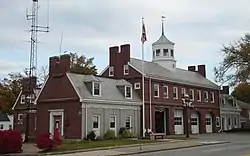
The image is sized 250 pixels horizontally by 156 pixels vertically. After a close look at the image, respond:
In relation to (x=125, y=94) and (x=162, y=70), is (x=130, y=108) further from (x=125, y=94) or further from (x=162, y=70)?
(x=162, y=70)

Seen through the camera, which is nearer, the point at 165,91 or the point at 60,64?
the point at 60,64

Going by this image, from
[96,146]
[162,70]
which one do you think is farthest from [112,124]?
[162,70]

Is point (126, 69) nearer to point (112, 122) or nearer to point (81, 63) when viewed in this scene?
point (112, 122)

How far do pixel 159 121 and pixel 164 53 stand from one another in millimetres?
11346

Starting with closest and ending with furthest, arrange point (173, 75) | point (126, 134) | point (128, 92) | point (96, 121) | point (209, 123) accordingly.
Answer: point (96, 121) → point (126, 134) → point (128, 92) → point (173, 75) → point (209, 123)

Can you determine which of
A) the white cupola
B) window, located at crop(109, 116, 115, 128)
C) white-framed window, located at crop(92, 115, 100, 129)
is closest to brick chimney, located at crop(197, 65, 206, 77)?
the white cupola

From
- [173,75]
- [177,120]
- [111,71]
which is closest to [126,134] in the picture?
[111,71]

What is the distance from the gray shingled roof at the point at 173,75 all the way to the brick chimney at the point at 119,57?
1.05 metres

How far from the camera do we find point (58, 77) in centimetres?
3997

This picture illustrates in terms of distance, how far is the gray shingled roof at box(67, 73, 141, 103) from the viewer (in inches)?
1502

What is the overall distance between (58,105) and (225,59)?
2472 centimetres

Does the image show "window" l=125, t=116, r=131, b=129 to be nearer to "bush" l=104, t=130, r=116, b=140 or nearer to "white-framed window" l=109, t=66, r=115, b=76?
"bush" l=104, t=130, r=116, b=140

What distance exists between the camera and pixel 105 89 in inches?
1615

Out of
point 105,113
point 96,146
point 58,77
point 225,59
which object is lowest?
point 96,146
